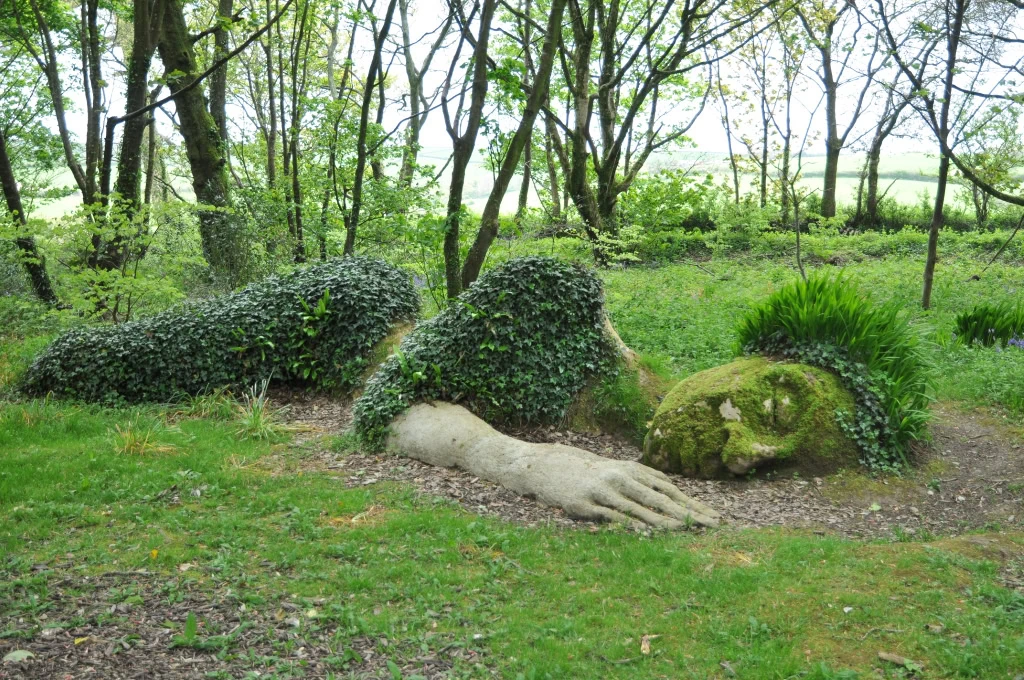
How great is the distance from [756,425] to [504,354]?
2594 millimetres

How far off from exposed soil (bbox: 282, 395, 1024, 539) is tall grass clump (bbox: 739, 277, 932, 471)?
327 mm

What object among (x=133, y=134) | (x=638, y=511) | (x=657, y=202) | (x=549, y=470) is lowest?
(x=638, y=511)

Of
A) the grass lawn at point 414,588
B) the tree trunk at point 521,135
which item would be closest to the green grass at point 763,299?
the tree trunk at point 521,135

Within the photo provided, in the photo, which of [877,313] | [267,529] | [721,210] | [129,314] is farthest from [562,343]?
[721,210]

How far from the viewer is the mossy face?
6.62m

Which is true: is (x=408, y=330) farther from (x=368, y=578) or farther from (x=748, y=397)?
(x=368, y=578)

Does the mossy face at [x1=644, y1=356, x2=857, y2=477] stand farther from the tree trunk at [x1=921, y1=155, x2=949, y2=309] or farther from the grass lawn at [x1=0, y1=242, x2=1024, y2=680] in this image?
the tree trunk at [x1=921, y1=155, x2=949, y2=309]

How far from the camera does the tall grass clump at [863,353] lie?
6758 millimetres

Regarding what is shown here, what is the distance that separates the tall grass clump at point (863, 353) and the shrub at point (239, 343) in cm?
481

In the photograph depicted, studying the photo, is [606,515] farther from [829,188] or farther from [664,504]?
[829,188]

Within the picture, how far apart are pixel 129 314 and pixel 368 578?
698 cm

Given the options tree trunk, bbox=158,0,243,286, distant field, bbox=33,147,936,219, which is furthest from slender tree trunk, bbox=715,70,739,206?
tree trunk, bbox=158,0,243,286

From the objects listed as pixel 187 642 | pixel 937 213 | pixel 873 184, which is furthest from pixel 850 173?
pixel 187 642

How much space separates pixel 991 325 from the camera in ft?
31.7
